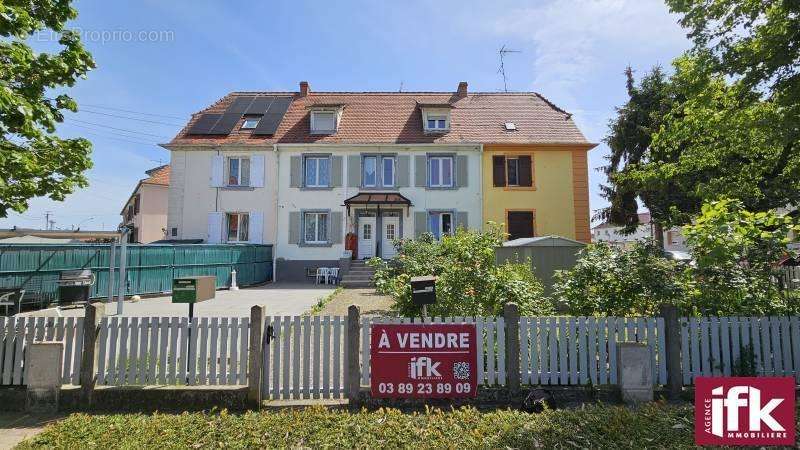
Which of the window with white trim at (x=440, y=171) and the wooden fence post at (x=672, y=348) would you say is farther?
the window with white trim at (x=440, y=171)

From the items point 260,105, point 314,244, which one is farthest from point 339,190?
point 260,105

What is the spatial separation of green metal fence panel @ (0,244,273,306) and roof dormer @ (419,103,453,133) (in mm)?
10419

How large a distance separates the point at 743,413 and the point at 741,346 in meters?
1.97

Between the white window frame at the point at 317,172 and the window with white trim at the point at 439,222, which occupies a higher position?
the white window frame at the point at 317,172

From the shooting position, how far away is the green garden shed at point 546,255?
388 inches

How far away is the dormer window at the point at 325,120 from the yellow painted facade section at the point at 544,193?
8144mm

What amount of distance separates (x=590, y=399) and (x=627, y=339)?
94cm

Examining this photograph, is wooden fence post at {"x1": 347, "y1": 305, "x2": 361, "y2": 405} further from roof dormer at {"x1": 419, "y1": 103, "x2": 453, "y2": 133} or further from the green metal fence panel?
roof dormer at {"x1": 419, "y1": 103, "x2": 453, "y2": 133}

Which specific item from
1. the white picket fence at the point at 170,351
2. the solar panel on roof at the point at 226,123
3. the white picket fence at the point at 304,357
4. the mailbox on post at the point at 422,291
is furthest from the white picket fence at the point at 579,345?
the solar panel on roof at the point at 226,123

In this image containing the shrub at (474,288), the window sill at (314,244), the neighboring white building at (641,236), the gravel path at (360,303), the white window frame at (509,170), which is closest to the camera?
the shrub at (474,288)

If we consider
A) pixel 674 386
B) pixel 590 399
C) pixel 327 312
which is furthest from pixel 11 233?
pixel 674 386

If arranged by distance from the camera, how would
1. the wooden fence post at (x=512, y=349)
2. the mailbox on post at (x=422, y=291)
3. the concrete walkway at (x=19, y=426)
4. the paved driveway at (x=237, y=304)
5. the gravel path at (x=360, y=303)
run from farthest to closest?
the paved driveway at (x=237, y=304)
the gravel path at (x=360, y=303)
the mailbox on post at (x=422, y=291)
the wooden fence post at (x=512, y=349)
the concrete walkway at (x=19, y=426)

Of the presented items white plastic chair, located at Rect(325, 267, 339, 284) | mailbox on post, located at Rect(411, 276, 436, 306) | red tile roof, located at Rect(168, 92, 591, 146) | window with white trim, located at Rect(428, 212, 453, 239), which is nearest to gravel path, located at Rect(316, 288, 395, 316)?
white plastic chair, located at Rect(325, 267, 339, 284)

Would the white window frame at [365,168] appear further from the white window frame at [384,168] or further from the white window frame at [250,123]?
the white window frame at [250,123]
